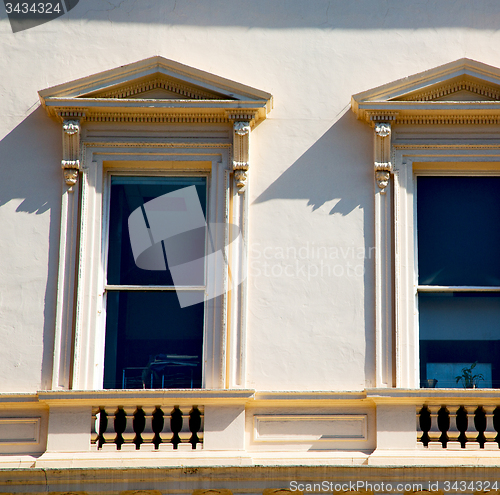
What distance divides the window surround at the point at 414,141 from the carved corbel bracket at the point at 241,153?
44.7 inches

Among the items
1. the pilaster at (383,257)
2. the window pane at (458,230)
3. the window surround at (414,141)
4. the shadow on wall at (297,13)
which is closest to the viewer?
the pilaster at (383,257)

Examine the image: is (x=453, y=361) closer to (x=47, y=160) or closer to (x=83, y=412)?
(x=83, y=412)

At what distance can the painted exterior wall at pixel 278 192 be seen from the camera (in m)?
8.06

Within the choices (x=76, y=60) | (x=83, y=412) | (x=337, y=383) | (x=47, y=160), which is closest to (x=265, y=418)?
(x=337, y=383)

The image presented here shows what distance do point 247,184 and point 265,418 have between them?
7.42 feet

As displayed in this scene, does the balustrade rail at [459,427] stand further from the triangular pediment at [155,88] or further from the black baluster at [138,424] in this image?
the triangular pediment at [155,88]

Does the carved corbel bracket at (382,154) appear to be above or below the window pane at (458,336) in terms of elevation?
above

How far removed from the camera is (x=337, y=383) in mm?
8219

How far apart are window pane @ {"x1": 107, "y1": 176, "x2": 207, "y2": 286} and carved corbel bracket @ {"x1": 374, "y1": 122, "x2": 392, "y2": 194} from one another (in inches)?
68.6

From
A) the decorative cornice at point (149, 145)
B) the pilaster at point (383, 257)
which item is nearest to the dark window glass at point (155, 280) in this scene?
the decorative cornice at point (149, 145)

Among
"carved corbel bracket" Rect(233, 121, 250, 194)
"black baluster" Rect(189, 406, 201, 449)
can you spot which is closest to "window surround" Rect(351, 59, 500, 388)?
"carved corbel bracket" Rect(233, 121, 250, 194)

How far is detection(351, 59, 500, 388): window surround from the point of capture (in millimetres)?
8508

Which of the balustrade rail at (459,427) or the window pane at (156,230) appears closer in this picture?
the balustrade rail at (459,427)

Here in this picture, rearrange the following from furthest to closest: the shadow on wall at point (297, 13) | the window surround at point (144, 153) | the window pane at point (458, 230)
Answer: the shadow on wall at point (297, 13) → the window pane at point (458, 230) → the window surround at point (144, 153)
